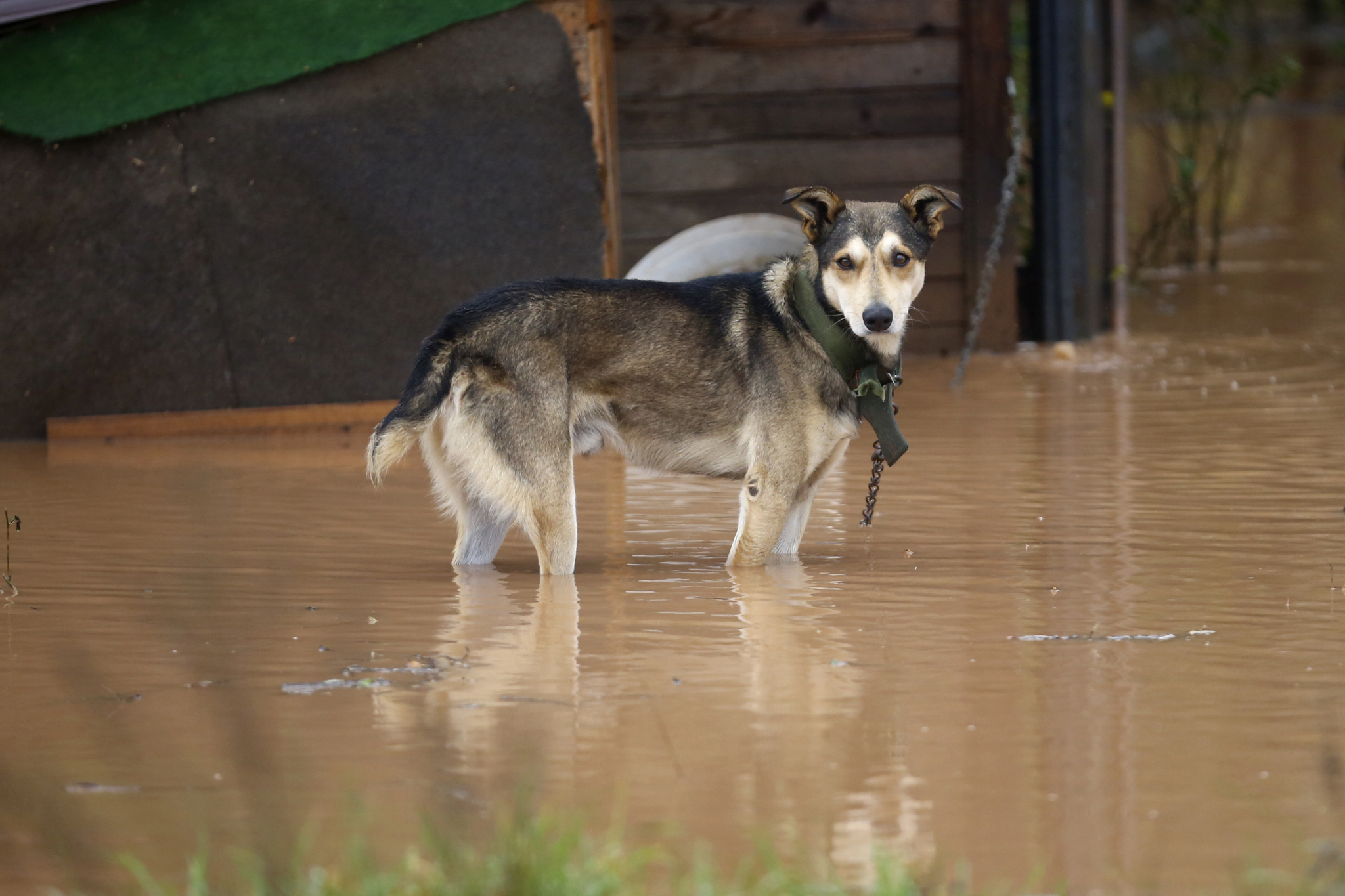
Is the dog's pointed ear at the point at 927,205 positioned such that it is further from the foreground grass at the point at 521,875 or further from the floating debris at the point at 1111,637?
the foreground grass at the point at 521,875

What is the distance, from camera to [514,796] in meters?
3.41

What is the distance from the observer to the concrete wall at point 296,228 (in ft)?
29.1

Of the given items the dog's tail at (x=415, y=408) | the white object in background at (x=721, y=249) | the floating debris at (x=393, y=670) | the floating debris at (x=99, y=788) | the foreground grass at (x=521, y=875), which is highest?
the white object in background at (x=721, y=249)

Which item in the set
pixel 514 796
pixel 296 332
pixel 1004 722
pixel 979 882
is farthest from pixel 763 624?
pixel 296 332

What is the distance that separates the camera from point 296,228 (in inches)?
356

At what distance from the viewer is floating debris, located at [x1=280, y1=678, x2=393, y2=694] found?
13.8 ft

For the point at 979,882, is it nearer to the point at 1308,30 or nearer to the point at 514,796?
the point at 514,796

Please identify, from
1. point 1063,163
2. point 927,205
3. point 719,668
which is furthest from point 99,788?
point 1063,163

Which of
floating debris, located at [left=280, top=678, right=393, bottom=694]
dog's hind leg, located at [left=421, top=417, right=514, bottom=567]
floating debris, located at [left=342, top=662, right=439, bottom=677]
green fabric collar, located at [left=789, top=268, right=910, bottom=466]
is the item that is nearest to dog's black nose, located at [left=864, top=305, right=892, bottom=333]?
green fabric collar, located at [left=789, top=268, right=910, bottom=466]

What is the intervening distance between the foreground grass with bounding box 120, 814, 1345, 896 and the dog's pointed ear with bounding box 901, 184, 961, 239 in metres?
3.23

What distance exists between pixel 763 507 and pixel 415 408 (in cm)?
128

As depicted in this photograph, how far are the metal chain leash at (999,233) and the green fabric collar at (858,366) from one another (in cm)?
534

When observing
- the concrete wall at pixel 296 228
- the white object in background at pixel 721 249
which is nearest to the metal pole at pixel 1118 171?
the white object in background at pixel 721 249

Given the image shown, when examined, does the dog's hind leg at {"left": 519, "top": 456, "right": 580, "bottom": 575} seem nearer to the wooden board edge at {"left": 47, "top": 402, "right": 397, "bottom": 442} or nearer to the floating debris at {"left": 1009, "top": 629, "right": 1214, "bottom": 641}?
the floating debris at {"left": 1009, "top": 629, "right": 1214, "bottom": 641}
